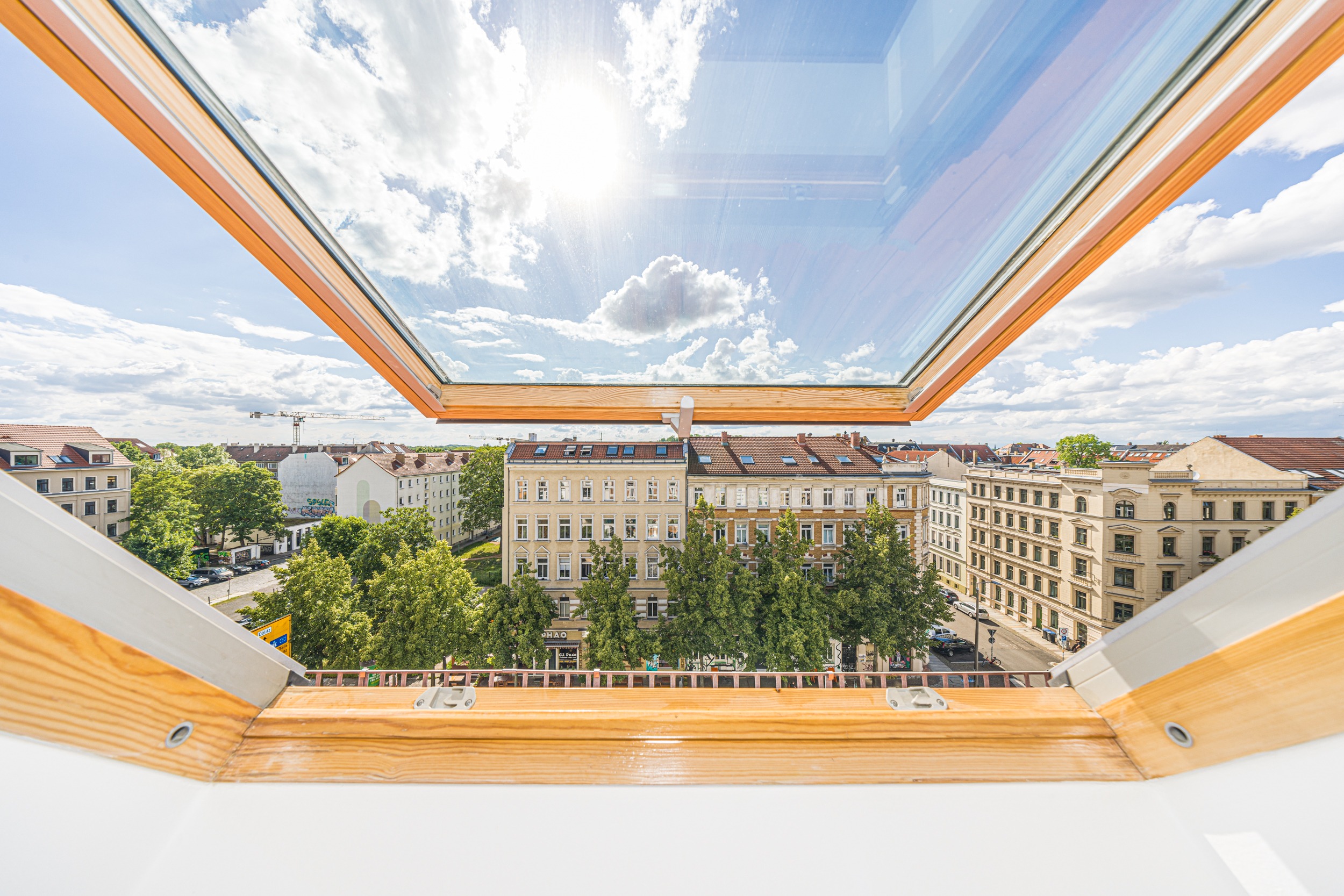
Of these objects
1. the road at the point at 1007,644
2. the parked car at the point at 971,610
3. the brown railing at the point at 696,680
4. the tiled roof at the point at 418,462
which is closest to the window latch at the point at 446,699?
the brown railing at the point at 696,680

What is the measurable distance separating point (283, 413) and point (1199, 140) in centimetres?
389

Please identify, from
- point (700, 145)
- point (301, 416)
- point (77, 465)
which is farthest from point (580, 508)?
point (700, 145)

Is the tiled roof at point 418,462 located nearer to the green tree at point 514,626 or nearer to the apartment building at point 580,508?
the apartment building at point 580,508

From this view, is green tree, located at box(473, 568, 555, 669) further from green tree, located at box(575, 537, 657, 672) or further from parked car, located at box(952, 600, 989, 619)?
parked car, located at box(952, 600, 989, 619)

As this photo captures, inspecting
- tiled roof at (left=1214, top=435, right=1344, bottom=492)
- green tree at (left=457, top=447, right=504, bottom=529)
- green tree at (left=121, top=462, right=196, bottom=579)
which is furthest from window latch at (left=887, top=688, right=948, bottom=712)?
green tree at (left=457, top=447, right=504, bottom=529)

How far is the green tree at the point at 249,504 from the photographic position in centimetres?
371

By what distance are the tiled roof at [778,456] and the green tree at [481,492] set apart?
18.8 ft

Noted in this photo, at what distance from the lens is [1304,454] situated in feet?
3.80

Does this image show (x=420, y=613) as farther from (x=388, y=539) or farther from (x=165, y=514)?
(x=388, y=539)

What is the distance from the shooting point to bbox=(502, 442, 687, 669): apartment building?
5043mm

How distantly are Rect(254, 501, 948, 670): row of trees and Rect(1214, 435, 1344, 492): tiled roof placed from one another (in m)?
2.32

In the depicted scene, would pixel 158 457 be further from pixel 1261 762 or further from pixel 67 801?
pixel 1261 762

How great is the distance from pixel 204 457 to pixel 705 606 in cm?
383

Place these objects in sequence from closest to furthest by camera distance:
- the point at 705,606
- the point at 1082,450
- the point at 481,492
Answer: the point at 1082,450
the point at 705,606
the point at 481,492
